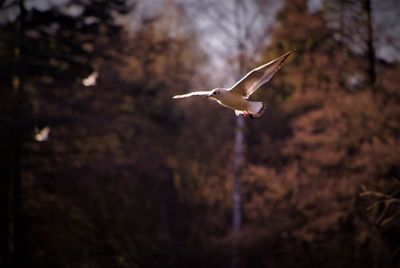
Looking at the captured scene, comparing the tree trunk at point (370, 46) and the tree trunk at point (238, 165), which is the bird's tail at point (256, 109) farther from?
the tree trunk at point (238, 165)

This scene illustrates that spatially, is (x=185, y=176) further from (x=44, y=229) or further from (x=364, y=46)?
(x=364, y=46)

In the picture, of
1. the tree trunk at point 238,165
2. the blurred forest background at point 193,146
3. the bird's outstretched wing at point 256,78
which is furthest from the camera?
the tree trunk at point 238,165

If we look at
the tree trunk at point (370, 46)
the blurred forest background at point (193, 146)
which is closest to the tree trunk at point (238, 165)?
the blurred forest background at point (193, 146)

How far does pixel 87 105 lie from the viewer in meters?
16.3

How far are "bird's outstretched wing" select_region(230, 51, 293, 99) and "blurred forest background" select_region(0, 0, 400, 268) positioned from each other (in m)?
6.00

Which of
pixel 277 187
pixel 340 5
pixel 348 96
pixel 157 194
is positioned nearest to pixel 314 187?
pixel 277 187

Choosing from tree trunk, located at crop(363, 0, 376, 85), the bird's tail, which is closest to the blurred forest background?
tree trunk, located at crop(363, 0, 376, 85)

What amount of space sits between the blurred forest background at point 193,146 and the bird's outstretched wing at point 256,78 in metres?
6.00

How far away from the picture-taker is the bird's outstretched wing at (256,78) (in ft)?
14.7

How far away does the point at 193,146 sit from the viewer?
61.8ft

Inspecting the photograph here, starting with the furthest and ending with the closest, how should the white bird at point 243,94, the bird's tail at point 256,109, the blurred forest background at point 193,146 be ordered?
the blurred forest background at point 193,146, the bird's tail at point 256,109, the white bird at point 243,94

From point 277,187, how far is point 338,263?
9.94 feet

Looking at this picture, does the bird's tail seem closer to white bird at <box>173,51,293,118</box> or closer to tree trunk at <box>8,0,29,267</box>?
white bird at <box>173,51,293,118</box>

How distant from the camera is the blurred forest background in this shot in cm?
1281
